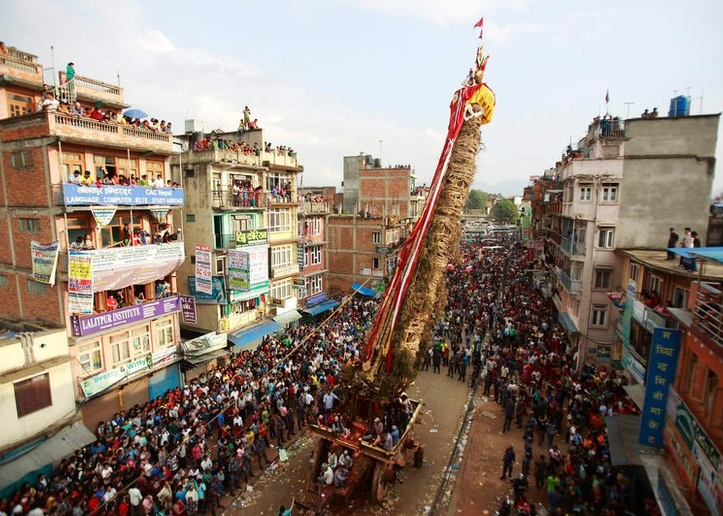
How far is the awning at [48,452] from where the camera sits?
12.5 meters

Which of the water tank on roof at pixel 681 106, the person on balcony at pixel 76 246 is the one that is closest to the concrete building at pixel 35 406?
the person on balcony at pixel 76 246

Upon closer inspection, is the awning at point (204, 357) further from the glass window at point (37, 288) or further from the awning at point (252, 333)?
the glass window at point (37, 288)

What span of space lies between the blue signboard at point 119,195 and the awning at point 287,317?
1044 centimetres

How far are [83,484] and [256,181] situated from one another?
17351mm

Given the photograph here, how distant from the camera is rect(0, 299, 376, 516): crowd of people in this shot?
11.5 metres

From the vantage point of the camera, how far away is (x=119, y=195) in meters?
16.0

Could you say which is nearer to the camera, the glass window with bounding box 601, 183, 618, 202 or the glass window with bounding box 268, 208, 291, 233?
the glass window with bounding box 601, 183, 618, 202

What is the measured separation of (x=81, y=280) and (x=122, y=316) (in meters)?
2.55

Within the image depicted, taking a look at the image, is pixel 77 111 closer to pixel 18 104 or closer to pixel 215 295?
pixel 18 104

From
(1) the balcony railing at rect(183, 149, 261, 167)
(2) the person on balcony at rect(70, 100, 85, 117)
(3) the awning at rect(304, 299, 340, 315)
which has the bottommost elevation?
(3) the awning at rect(304, 299, 340, 315)

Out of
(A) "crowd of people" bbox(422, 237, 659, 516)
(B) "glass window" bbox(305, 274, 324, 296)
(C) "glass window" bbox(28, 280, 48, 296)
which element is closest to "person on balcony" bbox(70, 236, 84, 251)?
(C) "glass window" bbox(28, 280, 48, 296)

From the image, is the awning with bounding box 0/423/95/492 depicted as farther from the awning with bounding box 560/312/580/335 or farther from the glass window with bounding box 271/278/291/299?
the awning with bounding box 560/312/580/335

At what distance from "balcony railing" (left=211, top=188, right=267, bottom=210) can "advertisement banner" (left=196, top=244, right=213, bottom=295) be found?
2612mm

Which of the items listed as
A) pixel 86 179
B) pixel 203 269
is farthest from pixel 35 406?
pixel 203 269
